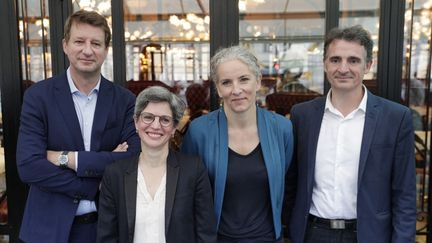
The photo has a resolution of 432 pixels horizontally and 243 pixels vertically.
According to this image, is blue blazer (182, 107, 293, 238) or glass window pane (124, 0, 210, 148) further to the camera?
glass window pane (124, 0, 210, 148)

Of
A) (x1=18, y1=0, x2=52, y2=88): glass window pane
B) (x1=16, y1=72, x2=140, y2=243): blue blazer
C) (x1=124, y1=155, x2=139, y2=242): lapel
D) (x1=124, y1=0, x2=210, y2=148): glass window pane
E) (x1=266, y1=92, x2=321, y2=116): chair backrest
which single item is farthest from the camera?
(x1=124, y1=0, x2=210, y2=148): glass window pane

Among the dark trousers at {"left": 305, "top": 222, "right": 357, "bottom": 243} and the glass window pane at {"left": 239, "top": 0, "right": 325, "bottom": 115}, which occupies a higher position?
the glass window pane at {"left": 239, "top": 0, "right": 325, "bottom": 115}

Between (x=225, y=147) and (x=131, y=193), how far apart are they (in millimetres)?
457

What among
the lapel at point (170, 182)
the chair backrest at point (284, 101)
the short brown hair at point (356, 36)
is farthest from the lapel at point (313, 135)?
the chair backrest at point (284, 101)

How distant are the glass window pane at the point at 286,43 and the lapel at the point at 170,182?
25.8 ft

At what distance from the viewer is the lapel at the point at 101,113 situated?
1.85 m

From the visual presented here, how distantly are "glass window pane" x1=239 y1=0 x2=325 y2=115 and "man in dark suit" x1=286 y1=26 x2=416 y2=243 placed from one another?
7.61 m

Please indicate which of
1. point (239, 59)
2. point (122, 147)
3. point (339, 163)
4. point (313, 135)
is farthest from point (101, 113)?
point (339, 163)

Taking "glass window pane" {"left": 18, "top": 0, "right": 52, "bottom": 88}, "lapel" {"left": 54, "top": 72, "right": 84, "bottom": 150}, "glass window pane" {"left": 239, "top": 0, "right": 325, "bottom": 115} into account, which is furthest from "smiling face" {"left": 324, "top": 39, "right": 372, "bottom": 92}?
"glass window pane" {"left": 239, "top": 0, "right": 325, "bottom": 115}

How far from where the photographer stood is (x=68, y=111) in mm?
1813

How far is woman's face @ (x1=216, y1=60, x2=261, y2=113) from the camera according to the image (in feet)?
5.80

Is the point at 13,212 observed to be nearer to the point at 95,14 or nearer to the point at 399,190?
the point at 95,14

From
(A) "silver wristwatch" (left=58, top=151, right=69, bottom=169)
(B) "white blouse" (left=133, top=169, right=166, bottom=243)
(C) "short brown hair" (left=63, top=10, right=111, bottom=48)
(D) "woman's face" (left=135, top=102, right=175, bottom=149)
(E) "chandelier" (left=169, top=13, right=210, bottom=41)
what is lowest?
(B) "white blouse" (left=133, top=169, right=166, bottom=243)

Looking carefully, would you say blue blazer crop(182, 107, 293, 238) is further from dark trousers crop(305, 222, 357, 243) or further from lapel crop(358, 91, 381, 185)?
lapel crop(358, 91, 381, 185)
